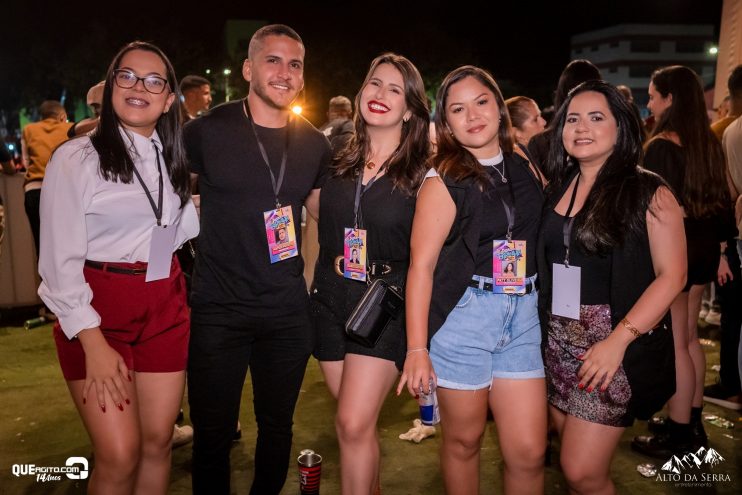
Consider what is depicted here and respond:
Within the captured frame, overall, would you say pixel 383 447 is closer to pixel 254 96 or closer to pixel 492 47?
pixel 254 96

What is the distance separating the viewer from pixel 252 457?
3.68m

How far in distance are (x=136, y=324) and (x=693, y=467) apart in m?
3.14

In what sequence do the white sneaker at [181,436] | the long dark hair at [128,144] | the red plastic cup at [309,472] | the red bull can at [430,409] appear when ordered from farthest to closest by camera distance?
1. the white sneaker at [181,436]
2. the red bull can at [430,409]
3. the red plastic cup at [309,472]
4. the long dark hair at [128,144]

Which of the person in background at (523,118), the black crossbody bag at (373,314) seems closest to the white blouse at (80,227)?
the black crossbody bag at (373,314)

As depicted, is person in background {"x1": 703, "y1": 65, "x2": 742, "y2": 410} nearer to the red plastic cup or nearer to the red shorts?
the red plastic cup

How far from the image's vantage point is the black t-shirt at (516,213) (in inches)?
99.2

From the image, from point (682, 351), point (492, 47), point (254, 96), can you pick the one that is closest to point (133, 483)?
point (254, 96)

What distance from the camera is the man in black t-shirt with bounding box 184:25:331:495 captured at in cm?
272

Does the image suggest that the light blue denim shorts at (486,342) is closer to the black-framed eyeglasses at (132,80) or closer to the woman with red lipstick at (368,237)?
the woman with red lipstick at (368,237)

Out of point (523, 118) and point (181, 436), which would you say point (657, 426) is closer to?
point (523, 118)

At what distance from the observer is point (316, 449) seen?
3.79 metres

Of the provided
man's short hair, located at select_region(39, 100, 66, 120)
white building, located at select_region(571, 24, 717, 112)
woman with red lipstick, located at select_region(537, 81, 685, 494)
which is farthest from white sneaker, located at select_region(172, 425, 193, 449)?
white building, located at select_region(571, 24, 717, 112)

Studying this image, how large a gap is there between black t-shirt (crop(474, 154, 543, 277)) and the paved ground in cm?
149

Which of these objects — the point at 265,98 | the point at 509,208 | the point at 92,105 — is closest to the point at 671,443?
the point at 509,208
